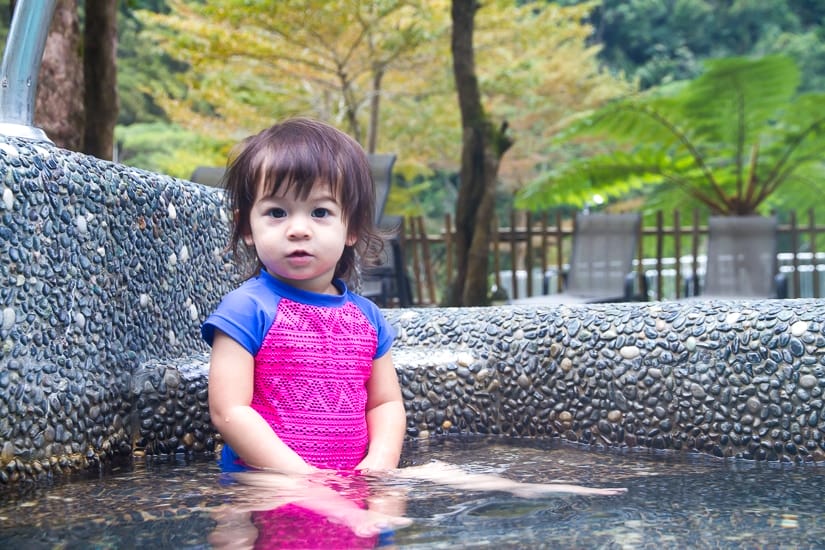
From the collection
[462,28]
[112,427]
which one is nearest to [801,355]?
[112,427]

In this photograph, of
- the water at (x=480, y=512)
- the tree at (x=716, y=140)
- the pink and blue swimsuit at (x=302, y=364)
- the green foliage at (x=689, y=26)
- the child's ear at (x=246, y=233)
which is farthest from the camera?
the green foliage at (x=689, y=26)

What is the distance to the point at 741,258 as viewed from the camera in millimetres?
8438

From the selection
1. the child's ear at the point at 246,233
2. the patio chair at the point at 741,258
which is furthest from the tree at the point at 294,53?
the child's ear at the point at 246,233

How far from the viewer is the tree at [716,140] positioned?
10.2 m

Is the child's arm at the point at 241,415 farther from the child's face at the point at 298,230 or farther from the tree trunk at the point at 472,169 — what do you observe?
the tree trunk at the point at 472,169

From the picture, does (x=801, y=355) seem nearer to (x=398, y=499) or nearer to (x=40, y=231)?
(x=398, y=499)

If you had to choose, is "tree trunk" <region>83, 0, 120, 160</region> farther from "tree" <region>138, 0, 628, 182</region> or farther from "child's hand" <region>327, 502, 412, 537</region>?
"tree" <region>138, 0, 628, 182</region>

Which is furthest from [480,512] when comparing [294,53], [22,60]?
[294,53]

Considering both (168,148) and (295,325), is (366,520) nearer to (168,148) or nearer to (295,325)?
(295,325)

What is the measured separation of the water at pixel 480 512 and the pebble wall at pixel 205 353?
0.14m

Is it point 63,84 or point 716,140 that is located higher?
point 716,140

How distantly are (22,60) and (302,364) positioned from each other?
2.90 ft

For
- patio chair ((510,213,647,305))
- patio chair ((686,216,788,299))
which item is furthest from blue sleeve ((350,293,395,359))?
patio chair ((686,216,788,299))

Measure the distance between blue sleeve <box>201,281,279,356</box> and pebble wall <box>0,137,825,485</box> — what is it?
0.90 ft
